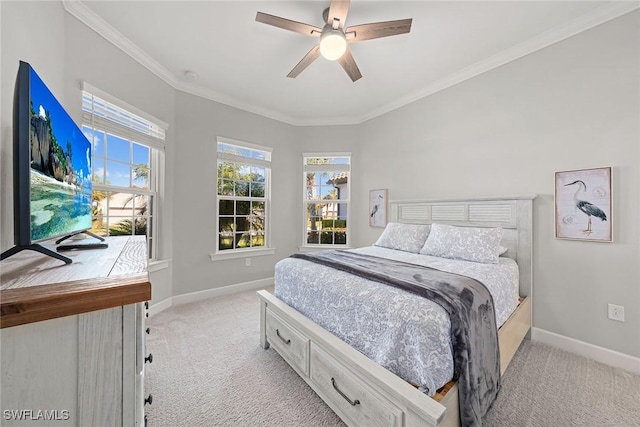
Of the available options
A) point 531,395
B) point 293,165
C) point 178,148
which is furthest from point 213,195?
point 531,395

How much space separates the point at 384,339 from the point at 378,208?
2.88 metres

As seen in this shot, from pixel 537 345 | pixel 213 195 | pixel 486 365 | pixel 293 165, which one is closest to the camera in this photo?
pixel 486 365

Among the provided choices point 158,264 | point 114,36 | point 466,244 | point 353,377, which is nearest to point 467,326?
point 353,377

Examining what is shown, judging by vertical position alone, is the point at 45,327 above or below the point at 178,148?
below

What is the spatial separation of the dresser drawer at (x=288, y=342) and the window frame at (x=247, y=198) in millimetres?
1860

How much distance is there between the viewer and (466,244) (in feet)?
Answer: 8.00

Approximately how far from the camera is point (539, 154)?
8.05 feet

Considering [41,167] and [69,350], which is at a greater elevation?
[41,167]

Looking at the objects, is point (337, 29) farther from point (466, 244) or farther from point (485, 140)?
point (466, 244)

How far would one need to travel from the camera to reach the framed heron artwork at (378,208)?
393cm

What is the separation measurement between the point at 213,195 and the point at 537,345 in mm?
4141

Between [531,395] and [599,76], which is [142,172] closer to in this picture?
[531,395]

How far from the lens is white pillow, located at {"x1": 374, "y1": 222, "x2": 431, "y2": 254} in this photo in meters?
2.90
